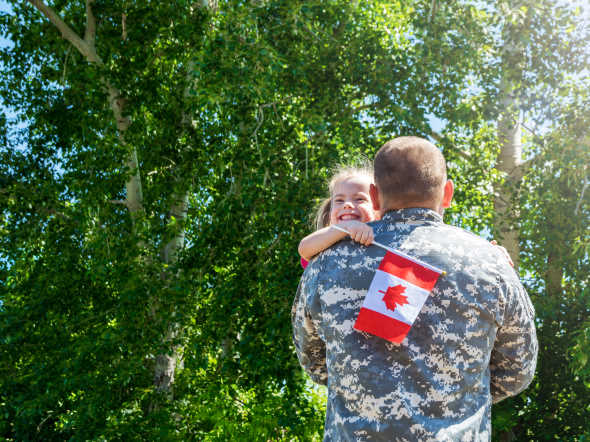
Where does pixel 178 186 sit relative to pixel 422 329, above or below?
above

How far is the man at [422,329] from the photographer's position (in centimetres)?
151

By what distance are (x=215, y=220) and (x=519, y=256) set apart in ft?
13.4

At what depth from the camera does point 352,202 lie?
266 centimetres

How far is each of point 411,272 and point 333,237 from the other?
0.30m

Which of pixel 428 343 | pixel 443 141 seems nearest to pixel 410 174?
pixel 428 343

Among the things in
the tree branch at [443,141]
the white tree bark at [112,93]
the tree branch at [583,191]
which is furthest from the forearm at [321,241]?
the white tree bark at [112,93]

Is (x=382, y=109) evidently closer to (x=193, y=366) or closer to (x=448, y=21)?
(x=448, y=21)

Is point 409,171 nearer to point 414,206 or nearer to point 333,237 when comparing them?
point 414,206

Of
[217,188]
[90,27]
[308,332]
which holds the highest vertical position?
[90,27]

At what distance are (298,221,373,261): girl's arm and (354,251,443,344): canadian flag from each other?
111mm

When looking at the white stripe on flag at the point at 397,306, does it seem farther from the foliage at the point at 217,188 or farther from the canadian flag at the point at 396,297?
the foliage at the point at 217,188

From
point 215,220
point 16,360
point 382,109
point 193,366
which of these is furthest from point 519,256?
point 16,360

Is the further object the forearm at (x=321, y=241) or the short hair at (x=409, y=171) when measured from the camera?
the forearm at (x=321, y=241)

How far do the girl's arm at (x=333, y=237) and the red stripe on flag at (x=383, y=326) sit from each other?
203 millimetres
